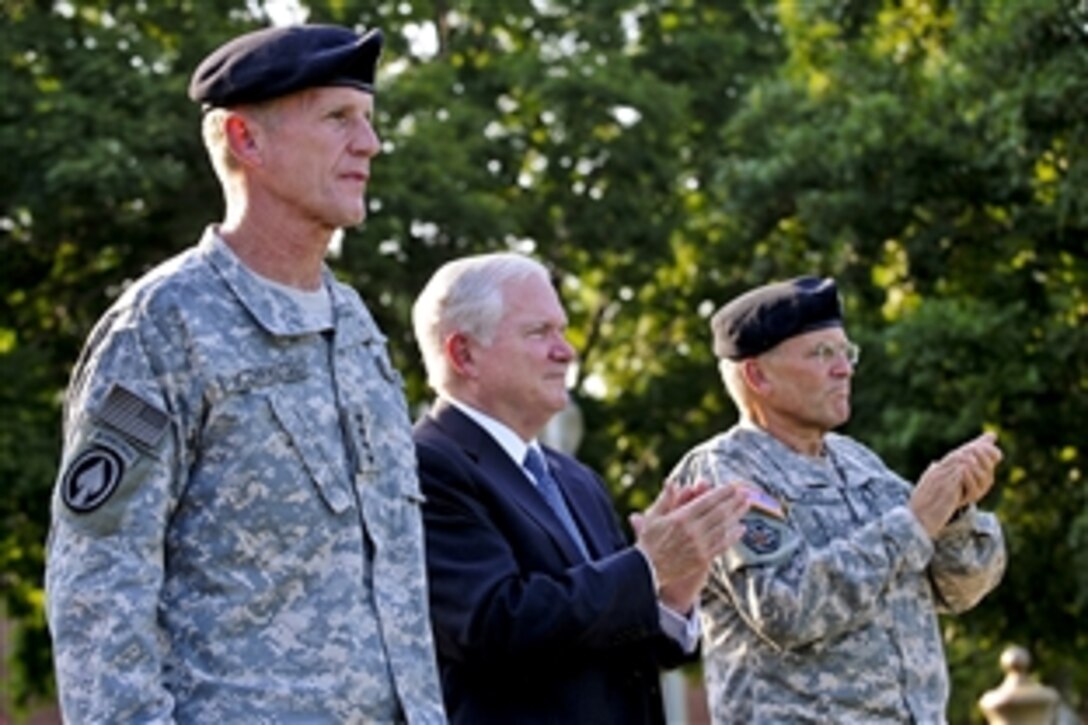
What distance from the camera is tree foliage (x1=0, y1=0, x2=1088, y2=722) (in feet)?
63.5

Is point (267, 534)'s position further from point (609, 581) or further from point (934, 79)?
point (934, 79)

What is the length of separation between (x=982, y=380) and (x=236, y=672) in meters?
15.2

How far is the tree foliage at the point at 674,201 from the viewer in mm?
19344

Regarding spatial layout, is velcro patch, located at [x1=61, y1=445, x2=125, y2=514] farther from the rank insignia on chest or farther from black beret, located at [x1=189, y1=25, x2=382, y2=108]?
the rank insignia on chest

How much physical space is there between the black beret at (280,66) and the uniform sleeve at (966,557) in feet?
8.58

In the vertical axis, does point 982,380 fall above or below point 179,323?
below

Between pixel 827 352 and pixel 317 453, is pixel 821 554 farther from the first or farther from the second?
pixel 317 453

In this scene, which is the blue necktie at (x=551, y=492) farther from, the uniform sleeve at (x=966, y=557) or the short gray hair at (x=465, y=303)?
the uniform sleeve at (x=966, y=557)

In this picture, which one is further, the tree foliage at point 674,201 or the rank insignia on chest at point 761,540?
the tree foliage at point 674,201

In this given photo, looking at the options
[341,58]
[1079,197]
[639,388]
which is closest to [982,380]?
[1079,197]

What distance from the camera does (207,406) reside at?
14.0ft

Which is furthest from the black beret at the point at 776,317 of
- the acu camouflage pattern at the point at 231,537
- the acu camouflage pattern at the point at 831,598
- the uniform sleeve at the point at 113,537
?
the uniform sleeve at the point at 113,537

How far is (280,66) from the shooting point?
445 centimetres

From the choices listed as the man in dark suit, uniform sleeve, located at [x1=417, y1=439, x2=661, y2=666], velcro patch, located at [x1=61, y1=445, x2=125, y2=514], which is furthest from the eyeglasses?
velcro patch, located at [x1=61, y1=445, x2=125, y2=514]
